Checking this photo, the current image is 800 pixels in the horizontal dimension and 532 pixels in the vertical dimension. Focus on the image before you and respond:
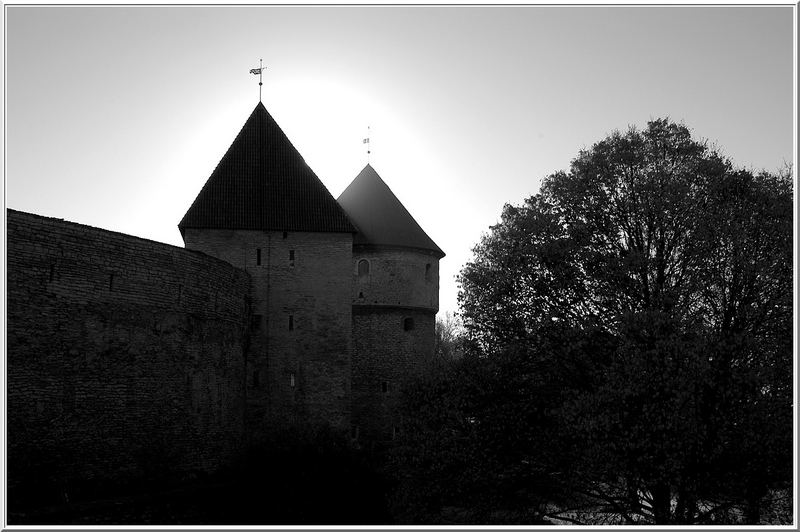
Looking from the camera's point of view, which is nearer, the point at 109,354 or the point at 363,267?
the point at 109,354

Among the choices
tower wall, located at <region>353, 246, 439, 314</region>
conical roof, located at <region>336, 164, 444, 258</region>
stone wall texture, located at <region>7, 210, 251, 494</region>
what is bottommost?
stone wall texture, located at <region>7, 210, 251, 494</region>

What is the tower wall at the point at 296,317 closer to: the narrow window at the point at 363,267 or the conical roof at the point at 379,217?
the narrow window at the point at 363,267

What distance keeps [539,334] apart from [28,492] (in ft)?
31.8

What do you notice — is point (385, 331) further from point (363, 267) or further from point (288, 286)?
point (288, 286)

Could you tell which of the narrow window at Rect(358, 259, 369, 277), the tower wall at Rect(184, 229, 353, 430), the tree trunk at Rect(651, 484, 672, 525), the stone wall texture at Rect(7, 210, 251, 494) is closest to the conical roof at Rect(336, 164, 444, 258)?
the narrow window at Rect(358, 259, 369, 277)

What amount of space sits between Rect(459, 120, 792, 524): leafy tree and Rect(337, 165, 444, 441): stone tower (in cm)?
1288

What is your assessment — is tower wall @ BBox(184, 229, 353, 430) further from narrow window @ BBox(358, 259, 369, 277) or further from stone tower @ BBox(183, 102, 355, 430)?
narrow window @ BBox(358, 259, 369, 277)

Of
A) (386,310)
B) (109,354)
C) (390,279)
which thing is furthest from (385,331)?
(109,354)

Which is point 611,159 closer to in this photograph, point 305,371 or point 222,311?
point 222,311

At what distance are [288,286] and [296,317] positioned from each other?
948 mm

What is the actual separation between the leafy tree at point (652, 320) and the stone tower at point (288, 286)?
9.23m

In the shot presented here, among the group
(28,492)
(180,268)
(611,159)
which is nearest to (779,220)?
(611,159)

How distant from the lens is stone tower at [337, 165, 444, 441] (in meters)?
30.8

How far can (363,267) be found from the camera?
31703mm
